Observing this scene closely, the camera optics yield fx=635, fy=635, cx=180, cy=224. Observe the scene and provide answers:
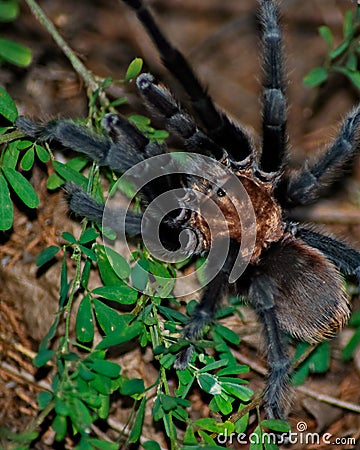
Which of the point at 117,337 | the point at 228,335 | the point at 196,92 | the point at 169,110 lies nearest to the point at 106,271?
the point at 117,337

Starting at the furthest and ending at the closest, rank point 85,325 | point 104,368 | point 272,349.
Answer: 1. point 272,349
2. point 85,325
3. point 104,368

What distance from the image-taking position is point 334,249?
3885mm

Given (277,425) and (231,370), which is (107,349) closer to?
(231,370)

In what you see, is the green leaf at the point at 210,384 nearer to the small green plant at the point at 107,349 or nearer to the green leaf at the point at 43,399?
the small green plant at the point at 107,349

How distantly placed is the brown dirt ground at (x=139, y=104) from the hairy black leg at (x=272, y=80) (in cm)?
62

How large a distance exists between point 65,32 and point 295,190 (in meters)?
2.29

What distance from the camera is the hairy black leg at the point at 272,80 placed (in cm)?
359

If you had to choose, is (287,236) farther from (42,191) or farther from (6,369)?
(6,369)

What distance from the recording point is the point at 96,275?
3922 mm

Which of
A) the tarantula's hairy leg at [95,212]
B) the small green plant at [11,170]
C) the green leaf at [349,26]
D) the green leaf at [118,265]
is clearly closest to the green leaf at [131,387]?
the green leaf at [118,265]

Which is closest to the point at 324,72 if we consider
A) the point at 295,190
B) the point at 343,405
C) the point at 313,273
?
the point at 295,190

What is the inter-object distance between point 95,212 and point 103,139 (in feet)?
1.29

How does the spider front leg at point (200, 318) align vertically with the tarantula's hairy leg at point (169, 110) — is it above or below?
below

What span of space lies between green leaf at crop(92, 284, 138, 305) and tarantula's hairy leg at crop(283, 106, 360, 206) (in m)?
1.29
